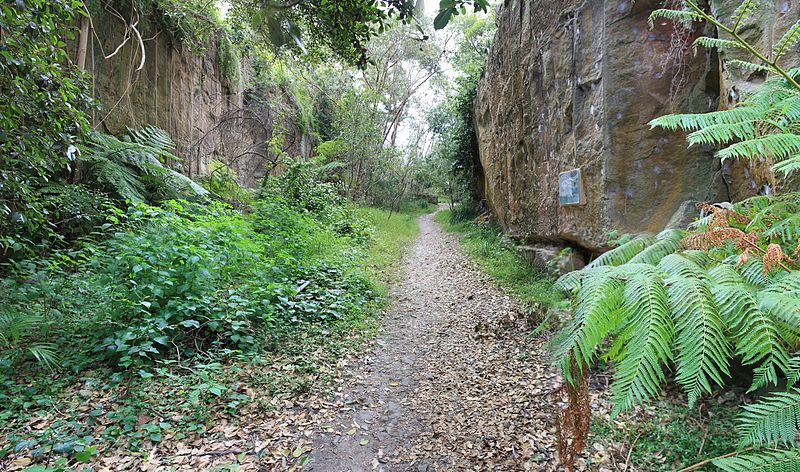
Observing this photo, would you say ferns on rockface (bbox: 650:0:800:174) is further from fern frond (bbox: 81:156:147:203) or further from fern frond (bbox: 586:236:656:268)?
fern frond (bbox: 81:156:147:203)

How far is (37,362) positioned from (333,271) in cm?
335

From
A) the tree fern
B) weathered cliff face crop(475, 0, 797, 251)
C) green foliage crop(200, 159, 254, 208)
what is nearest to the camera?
weathered cliff face crop(475, 0, 797, 251)

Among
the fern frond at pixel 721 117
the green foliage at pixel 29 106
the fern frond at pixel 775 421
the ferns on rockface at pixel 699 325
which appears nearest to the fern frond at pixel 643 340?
the ferns on rockface at pixel 699 325

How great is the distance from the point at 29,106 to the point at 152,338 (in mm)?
2160

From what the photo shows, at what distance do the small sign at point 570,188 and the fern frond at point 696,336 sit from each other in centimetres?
393

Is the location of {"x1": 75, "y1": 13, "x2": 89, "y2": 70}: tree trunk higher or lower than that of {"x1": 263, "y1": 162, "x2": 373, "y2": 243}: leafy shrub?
higher

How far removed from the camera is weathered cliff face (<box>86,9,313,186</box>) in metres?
6.18

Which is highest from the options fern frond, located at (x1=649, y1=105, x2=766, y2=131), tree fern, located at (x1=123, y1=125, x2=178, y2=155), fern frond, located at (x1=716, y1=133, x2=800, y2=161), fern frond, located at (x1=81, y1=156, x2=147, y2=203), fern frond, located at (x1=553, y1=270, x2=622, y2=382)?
tree fern, located at (x1=123, y1=125, x2=178, y2=155)

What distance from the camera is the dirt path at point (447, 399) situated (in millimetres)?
2521

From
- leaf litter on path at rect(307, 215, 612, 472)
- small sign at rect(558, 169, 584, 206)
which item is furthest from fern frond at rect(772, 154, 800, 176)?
small sign at rect(558, 169, 584, 206)

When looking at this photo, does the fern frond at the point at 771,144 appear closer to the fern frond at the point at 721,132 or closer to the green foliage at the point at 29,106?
the fern frond at the point at 721,132

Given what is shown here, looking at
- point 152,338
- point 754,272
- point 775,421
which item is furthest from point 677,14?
point 152,338

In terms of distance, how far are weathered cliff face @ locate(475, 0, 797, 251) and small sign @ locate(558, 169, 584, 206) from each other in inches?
3.2

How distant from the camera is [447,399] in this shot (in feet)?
10.5
